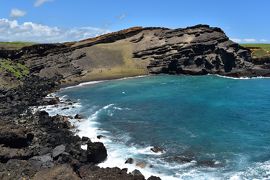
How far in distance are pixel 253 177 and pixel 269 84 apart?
6811 centimetres

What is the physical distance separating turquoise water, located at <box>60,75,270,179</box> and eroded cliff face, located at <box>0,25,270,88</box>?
17.8 m

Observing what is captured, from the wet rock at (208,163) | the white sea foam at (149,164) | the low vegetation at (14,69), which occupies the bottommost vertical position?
the white sea foam at (149,164)

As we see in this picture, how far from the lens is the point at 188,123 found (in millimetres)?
56500

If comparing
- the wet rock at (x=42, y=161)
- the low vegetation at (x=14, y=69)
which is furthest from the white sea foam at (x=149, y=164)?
the low vegetation at (x=14, y=69)

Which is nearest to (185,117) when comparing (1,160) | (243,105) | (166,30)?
(243,105)

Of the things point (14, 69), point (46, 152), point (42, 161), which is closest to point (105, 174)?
point (42, 161)

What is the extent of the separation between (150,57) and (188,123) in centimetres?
7071

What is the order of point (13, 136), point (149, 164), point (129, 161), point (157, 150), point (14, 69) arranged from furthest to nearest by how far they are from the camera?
point (14, 69)
point (157, 150)
point (13, 136)
point (129, 161)
point (149, 164)

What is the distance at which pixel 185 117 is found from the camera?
6044 centimetres

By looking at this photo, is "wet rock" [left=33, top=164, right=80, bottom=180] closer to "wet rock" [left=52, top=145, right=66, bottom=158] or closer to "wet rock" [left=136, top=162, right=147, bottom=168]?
"wet rock" [left=52, top=145, right=66, bottom=158]

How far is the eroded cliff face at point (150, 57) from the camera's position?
11643 cm

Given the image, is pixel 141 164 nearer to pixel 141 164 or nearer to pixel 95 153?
pixel 141 164

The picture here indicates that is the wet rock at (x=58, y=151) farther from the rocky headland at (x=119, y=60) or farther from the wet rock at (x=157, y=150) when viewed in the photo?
the rocky headland at (x=119, y=60)

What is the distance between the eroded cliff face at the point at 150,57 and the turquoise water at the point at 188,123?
1781 centimetres
